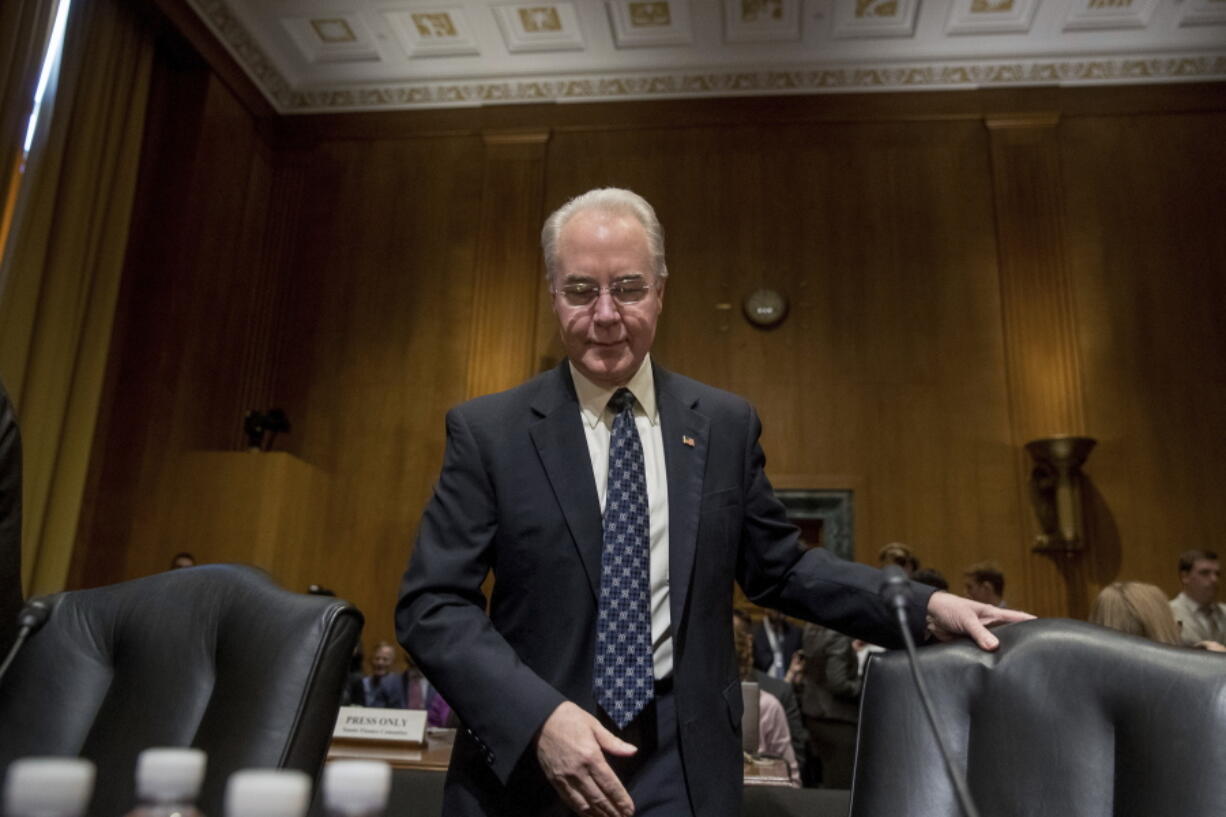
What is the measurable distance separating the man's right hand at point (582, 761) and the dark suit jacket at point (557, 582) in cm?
3

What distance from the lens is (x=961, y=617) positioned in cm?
139

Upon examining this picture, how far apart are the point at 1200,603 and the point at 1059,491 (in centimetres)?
151

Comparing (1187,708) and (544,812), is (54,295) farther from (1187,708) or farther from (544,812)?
(1187,708)

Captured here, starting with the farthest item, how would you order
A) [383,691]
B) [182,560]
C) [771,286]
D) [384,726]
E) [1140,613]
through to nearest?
[771,286]
[182,560]
[383,691]
[1140,613]
[384,726]

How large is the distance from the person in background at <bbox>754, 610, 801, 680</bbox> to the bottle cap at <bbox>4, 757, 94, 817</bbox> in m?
6.06

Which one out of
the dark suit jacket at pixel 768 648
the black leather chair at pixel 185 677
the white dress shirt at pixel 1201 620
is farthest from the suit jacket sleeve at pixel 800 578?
the dark suit jacket at pixel 768 648

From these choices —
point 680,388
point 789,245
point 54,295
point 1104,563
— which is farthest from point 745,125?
point 680,388

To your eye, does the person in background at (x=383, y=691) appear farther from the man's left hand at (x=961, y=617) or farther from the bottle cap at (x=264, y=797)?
the bottle cap at (x=264, y=797)

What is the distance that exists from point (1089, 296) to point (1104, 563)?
6.91 feet

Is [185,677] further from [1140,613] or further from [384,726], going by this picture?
[1140,613]

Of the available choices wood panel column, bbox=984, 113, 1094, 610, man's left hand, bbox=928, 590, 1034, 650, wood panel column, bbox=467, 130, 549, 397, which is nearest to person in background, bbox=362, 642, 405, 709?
wood panel column, bbox=467, 130, 549, 397

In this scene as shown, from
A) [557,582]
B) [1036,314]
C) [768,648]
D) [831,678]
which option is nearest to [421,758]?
[557,582]

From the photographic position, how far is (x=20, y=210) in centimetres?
589

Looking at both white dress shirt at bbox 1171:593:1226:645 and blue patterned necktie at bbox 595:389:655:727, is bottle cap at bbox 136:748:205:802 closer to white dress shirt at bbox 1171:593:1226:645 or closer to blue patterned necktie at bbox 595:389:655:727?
blue patterned necktie at bbox 595:389:655:727
